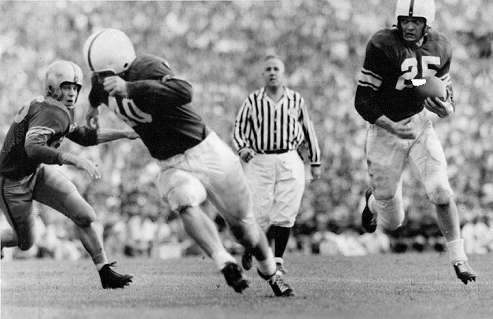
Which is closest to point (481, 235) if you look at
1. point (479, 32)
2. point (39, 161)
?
point (479, 32)

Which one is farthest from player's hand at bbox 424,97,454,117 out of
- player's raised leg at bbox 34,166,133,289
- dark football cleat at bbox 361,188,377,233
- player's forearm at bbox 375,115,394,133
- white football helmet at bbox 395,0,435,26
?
player's raised leg at bbox 34,166,133,289

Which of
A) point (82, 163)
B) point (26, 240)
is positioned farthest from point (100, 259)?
point (82, 163)

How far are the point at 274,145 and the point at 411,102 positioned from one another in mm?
2082

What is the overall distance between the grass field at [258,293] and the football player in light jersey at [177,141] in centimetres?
39

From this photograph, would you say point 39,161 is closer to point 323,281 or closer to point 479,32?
point 323,281

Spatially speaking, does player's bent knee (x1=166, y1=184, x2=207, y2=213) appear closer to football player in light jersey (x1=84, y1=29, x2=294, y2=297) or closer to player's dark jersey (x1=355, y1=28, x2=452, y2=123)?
football player in light jersey (x1=84, y1=29, x2=294, y2=297)

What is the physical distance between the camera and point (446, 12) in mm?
19047

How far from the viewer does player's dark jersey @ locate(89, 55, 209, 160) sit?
16.7 feet

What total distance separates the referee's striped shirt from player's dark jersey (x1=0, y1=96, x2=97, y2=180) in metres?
2.14

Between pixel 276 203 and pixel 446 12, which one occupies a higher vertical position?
pixel 446 12

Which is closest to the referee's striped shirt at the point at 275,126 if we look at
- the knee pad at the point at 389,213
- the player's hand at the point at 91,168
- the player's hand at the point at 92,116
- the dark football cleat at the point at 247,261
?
the dark football cleat at the point at 247,261

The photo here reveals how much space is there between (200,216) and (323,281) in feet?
7.04

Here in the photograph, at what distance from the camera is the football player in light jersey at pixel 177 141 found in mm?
5113

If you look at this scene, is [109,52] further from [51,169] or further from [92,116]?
[51,169]
